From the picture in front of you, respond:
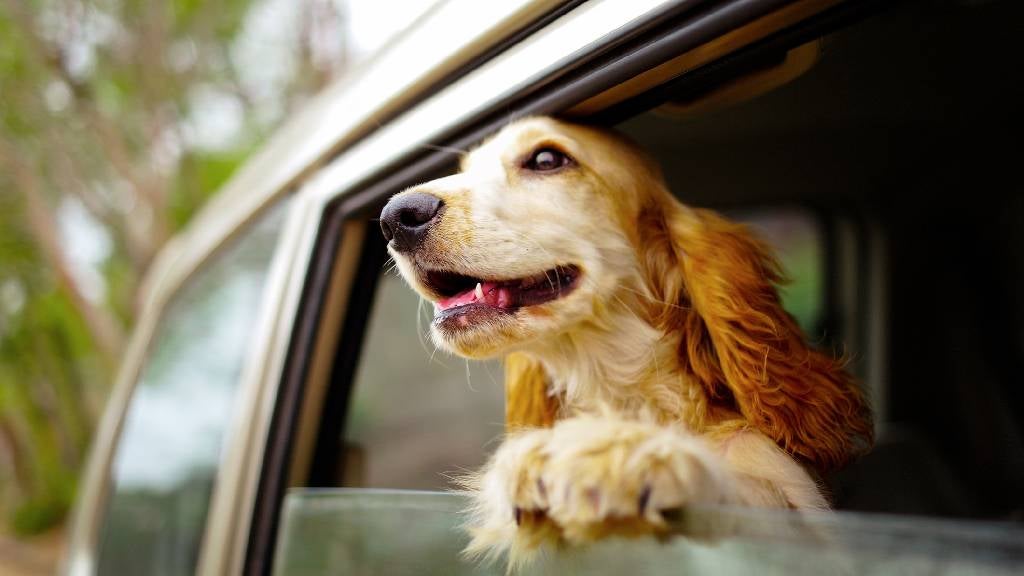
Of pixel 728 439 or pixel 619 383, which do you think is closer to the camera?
pixel 728 439

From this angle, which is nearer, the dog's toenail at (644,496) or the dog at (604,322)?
the dog's toenail at (644,496)

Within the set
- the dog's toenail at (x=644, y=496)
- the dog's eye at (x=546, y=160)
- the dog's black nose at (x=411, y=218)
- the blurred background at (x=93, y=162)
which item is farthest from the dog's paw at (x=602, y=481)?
the blurred background at (x=93, y=162)

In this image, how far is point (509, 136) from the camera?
1.29 metres

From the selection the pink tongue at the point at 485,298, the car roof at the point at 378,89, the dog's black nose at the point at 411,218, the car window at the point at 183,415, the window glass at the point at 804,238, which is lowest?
the car window at the point at 183,415

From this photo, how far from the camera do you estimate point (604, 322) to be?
1302mm

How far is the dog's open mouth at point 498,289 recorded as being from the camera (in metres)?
1.20

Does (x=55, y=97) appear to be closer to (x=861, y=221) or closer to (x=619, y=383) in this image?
(x=861, y=221)

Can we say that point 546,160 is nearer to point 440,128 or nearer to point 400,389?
point 440,128

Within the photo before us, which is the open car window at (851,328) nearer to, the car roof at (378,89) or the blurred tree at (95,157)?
the car roof at (378,89)

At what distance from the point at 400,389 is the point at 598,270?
1.63m

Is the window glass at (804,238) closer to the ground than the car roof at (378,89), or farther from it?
farther from it

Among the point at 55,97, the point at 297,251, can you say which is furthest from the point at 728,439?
the point at 55,97

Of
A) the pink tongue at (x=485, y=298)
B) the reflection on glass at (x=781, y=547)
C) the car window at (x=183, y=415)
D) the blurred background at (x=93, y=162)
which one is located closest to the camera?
the reflection on glass at (x=781, y=547)

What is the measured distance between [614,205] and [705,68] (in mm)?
384
